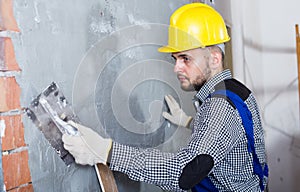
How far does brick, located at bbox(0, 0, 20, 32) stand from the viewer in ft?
3.21

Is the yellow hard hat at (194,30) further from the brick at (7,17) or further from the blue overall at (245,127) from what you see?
the brick at (7,17)

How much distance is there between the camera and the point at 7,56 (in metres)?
1.00

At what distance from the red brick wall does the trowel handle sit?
283 mm

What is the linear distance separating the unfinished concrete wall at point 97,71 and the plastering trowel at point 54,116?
17 millimetres

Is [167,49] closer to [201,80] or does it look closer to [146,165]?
[201,80]

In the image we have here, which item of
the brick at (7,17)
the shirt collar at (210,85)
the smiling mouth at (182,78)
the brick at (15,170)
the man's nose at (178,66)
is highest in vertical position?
the brick at (7,17)

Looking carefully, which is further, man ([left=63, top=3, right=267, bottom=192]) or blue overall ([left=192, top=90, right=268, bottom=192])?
blue overall ([left=192, top=90, right=268, bottom=192])

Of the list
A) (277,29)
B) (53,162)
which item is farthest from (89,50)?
(277,29)

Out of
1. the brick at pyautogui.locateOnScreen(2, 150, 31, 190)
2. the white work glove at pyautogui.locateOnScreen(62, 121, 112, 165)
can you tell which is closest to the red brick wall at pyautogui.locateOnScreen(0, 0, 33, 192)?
the brick at pyautogui.locateOnScreen(2, 150, 31, 190)

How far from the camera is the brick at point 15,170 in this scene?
100 cm

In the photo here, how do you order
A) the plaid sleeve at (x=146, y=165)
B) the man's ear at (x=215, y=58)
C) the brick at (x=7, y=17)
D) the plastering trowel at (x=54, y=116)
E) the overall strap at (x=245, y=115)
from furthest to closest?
the man's ear at (x=215, y=58), the overall strap at (x=245, y=115), the plaid sleeve at (x=146, y=165), the plastering trowel at (x=54, y=116), the brick at (x=7, y=17)

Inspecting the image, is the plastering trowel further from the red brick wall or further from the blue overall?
the blue overall

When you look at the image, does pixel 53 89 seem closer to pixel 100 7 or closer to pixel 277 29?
pixel 100 7

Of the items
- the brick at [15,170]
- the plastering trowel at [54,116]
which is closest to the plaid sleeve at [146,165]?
the plastering trowel at [54,116]
